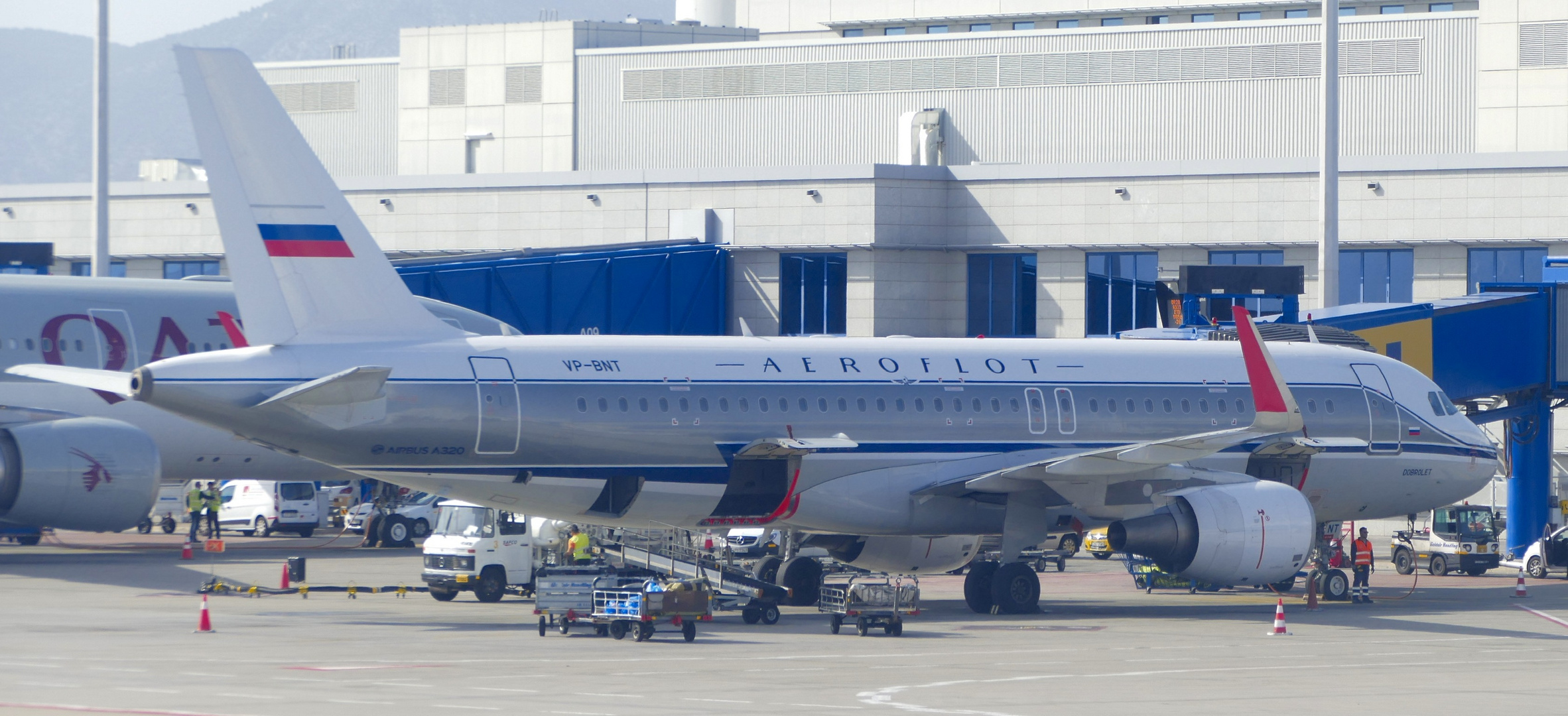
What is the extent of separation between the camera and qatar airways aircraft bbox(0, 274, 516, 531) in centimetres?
3594

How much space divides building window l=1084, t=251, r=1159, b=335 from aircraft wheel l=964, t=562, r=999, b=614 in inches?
1072

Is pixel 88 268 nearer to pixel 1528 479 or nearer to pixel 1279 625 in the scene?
pixel 1528 479

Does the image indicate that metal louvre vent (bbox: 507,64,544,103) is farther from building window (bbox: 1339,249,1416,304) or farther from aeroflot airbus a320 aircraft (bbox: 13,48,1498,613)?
aeroflot airbus a320 aircraft (bbox: 13,48,1498,613)

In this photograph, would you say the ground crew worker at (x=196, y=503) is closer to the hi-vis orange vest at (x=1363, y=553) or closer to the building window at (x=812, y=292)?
the building window at (x=812, y=292)

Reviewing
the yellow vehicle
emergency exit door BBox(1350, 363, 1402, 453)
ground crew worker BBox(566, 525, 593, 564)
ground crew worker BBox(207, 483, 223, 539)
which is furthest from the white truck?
ground crew worker BBox(207, 483, 223, 539)

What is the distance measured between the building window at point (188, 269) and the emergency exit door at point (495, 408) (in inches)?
1634

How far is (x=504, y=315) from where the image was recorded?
56.8m

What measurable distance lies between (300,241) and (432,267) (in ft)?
94.4

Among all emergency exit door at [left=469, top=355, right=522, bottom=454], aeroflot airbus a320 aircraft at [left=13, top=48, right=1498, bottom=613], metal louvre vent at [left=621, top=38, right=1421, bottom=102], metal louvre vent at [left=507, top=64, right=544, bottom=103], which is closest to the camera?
aeroflot airbus a320 aircraft at [left=13, top=48, right=1498, bottom=613]

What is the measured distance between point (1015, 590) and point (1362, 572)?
8007mm

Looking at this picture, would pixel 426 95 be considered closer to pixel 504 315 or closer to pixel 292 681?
pixel 504 315

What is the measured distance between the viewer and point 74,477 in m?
35.9

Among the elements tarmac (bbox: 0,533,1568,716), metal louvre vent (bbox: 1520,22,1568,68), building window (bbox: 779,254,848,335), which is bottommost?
tarmac (bbox: 0,533,1568,716)

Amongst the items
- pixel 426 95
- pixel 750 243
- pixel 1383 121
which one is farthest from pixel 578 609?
pixel 426 95
